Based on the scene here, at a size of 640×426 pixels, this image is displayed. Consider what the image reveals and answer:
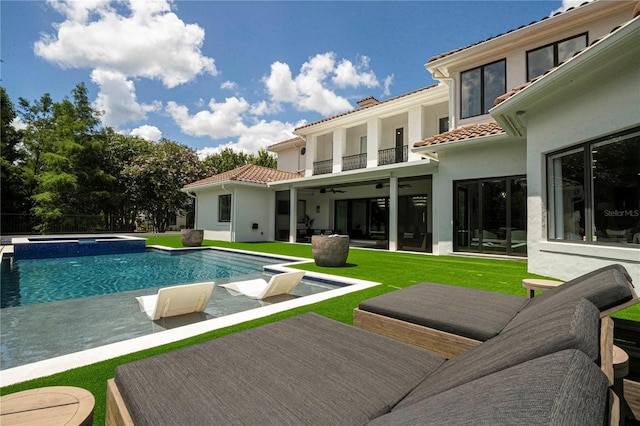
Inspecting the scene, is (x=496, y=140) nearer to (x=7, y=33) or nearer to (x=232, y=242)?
(x=232, y=242)

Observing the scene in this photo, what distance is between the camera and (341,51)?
48.2 ft

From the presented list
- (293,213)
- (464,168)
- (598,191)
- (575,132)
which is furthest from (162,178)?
(598,191)

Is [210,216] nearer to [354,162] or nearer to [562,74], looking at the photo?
[354,162]

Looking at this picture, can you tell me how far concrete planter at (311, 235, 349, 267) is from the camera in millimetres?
8032

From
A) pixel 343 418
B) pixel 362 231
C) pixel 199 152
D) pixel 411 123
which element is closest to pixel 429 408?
pixel 343 418

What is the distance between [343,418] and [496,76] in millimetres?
12130

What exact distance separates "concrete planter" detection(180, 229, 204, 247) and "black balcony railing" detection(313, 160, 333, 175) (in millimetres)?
7086

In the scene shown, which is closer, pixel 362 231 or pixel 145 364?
pixel 145 364

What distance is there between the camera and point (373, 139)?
48.1ft

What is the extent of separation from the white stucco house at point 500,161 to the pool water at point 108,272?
5.30m

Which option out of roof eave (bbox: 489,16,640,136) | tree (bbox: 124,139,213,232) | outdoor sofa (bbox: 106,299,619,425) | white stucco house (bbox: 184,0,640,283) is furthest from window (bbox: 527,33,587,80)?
tree (bbox: 124,139,213,232)

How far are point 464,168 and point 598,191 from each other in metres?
4.84

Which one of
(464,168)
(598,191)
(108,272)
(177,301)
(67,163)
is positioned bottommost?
(108,272)

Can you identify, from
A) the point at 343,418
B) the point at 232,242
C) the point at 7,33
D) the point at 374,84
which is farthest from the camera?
the point at 374,84
